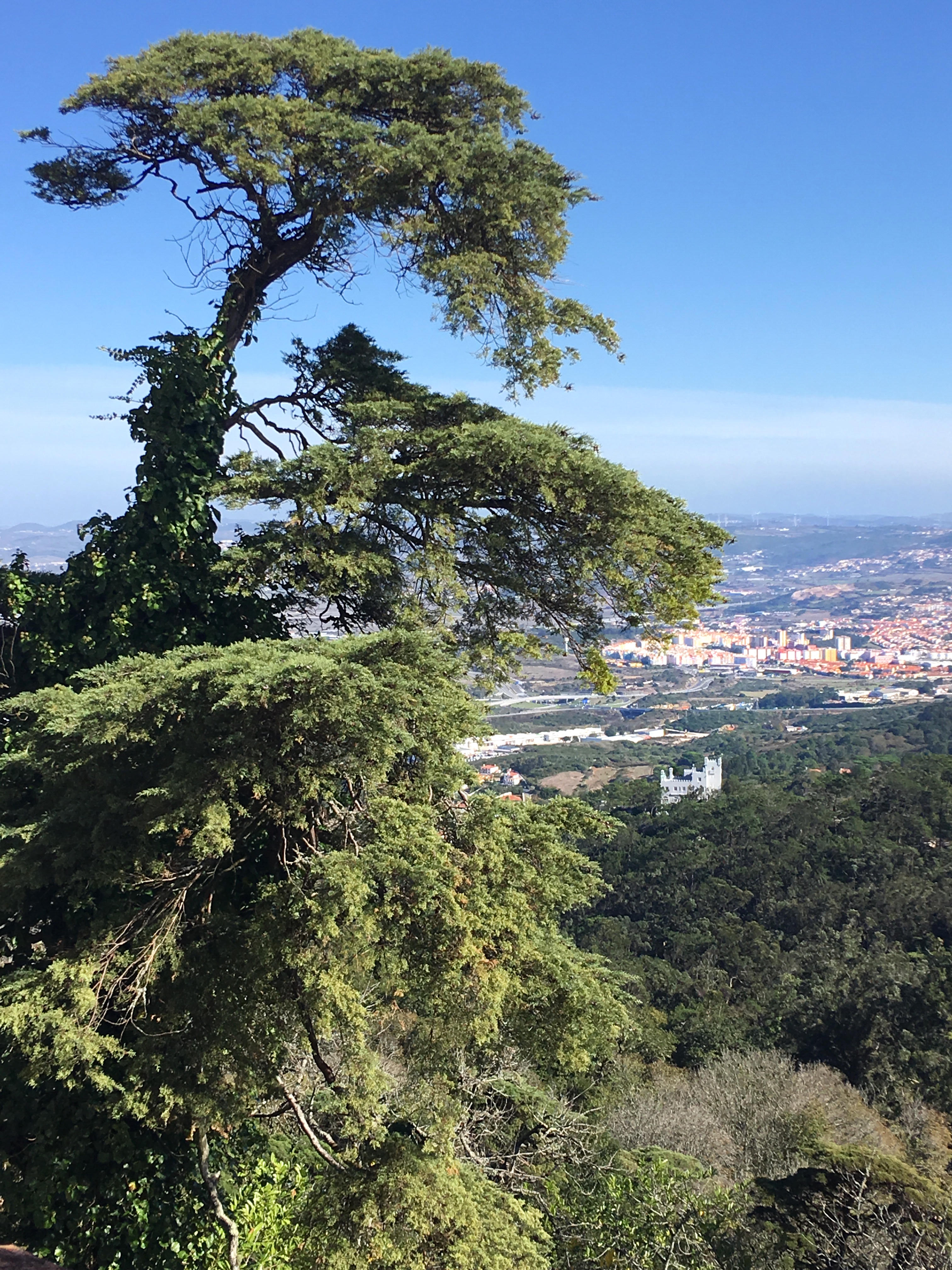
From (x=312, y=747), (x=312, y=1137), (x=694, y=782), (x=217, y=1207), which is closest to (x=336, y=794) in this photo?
(x=312, y=747)

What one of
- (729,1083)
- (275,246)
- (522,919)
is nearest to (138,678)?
(522,919)

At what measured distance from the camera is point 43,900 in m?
4.90

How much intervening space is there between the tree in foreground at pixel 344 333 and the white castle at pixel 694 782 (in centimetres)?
3481

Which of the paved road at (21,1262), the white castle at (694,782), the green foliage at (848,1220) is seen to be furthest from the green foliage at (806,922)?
the paved road at (21,1262)

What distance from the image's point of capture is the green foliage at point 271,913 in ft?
12.4

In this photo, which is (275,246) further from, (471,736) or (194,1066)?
(194,1066)

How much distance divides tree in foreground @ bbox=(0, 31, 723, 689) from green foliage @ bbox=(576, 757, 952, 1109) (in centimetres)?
1455

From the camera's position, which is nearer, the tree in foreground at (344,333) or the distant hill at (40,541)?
the tree in foreground at (344,333)

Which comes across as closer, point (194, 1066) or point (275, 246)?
point (194, 1066)

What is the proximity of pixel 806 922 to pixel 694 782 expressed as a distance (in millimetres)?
26111

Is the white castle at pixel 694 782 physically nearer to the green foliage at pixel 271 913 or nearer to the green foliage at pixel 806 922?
the green foliage at pixel 806 922

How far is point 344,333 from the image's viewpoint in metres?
6.65

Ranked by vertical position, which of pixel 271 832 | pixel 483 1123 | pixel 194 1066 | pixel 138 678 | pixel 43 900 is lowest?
pixel 483 1123

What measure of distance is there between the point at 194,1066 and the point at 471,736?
6.16 ft
